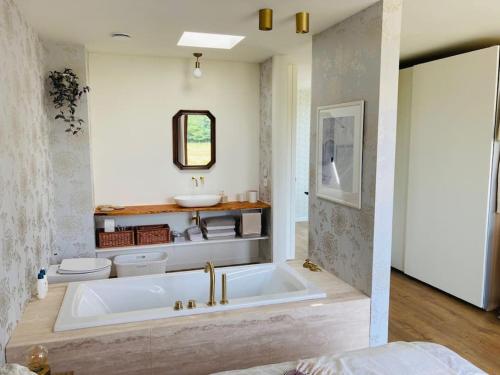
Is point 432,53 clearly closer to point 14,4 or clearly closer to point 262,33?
point 262,33

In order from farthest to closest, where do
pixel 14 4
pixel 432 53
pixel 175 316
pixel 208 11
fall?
pixel 432 53, pixel 208 11, pixel 14 4, pixel 175 316

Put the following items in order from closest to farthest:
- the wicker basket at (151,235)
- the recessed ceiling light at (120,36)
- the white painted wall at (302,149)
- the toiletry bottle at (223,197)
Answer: the recessed ceiling light at (120,36), the wicker basket at (151,235), the toiletry bottle at (223,197), the white painted wall at (302,149)

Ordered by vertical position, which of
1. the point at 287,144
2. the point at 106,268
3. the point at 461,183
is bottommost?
the point at 106,268

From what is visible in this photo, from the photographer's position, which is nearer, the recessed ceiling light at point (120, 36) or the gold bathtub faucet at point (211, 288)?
the gold bathtub faucet at point (211, 288)

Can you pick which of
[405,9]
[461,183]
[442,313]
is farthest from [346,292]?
[405,9]

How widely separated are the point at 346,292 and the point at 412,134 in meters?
2.11

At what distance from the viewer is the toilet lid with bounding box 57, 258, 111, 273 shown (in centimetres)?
326

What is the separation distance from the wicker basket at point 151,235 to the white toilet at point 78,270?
0.55 m

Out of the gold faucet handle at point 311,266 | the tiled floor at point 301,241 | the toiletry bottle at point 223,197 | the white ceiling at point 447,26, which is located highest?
the white ceiling at point 447,26

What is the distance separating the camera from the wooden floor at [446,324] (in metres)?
2.84

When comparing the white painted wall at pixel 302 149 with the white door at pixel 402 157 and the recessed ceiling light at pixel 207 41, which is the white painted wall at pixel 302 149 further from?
the recessed ceiling light at pixel 207 41

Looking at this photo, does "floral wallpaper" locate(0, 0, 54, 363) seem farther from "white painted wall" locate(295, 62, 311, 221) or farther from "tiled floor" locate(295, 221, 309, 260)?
"white painted wall" locate(295, 62, 311, 221)

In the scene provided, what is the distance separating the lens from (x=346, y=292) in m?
2.72

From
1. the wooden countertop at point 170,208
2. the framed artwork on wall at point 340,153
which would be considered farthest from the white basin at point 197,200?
the framed artwork on wall at point 340,153
